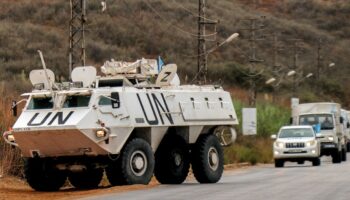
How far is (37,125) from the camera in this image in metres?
23.7

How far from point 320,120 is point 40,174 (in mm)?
25050

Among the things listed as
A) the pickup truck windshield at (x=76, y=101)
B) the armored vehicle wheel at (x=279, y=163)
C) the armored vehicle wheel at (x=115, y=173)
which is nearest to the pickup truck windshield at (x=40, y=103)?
the pickup truck windshield at (x=76, y=101)

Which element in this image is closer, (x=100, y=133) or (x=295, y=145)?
(x=100, y=133)

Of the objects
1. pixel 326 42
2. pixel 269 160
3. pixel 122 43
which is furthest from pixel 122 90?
pixel 326 42

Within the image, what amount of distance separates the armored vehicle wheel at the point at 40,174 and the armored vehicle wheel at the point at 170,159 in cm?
280

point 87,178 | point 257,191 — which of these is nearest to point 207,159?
point 87,178

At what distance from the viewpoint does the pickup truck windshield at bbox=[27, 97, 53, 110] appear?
79.9 ft

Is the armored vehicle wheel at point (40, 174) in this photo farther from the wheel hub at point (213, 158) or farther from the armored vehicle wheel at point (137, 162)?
the wheel hub at point (213, 158)

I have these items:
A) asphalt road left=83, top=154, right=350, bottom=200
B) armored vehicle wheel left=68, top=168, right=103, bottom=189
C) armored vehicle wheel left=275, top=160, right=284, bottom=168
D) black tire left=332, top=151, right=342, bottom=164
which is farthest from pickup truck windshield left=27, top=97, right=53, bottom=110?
black tire left=332, top=151, right=342, bottom=164

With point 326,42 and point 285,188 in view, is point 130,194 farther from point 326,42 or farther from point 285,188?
point 326,42

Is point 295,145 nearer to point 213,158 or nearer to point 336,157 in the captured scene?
point 336,157

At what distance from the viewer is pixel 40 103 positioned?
24484 millimetres

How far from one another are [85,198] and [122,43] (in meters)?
56.5

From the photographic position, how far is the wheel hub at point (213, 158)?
87.4ft
